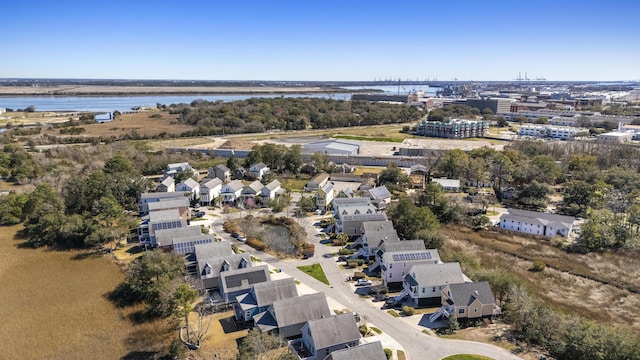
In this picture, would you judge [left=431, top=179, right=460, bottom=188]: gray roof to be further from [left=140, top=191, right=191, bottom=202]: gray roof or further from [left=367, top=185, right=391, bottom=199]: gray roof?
[left=140, top=191, right=191, bottom=202]: gray roof

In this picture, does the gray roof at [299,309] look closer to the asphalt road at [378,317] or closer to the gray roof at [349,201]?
the asphalt road at [378,317]

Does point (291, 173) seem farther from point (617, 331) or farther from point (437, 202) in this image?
point (617, 331)

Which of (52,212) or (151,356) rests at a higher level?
(52,212)

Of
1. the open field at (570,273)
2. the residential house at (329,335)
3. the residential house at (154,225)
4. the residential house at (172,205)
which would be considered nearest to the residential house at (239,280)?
the residential house at (329,335)

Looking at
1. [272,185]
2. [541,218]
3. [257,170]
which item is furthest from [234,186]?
[541,218]

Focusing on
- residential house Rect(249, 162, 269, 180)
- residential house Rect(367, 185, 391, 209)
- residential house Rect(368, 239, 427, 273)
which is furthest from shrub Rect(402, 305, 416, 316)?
residential house Rect(249, 162, 269, 180)

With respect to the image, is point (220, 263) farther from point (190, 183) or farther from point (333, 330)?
point (190, 183)

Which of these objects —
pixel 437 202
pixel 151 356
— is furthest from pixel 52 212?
pixel 437 202
